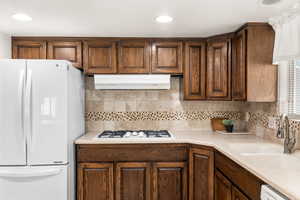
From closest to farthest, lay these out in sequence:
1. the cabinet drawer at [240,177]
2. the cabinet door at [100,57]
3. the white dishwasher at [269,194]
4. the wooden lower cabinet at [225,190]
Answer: the white dishwasher at [269,194], the cabinet drawer at [240,177], the wooden lower cabinet at [225,190], the cabinet door at [100,57]

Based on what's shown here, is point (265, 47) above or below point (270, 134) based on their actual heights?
above

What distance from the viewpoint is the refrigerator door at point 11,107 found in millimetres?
2285

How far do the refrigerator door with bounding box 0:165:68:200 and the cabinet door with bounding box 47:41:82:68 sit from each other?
4.21 ft

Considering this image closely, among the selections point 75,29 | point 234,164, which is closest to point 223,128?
point 234,164

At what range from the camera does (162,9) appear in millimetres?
2049

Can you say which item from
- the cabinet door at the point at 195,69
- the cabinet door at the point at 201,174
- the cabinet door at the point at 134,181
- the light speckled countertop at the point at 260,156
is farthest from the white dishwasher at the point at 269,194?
the cabinet door at the point at 195,69

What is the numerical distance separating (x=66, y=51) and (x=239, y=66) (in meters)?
2.04

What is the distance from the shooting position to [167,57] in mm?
2996

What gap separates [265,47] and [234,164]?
1293mm

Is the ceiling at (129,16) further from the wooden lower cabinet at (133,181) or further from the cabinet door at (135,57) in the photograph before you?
the wooden lower cabinet at (133,181)

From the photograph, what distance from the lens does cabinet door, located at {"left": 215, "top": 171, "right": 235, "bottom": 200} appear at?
2.04 metres

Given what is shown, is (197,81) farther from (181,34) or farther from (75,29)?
(75,29)

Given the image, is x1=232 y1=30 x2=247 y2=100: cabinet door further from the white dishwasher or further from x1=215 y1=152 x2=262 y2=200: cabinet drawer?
the white dishwasher

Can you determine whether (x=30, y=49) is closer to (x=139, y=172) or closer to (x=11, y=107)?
(x=11, y=107)
